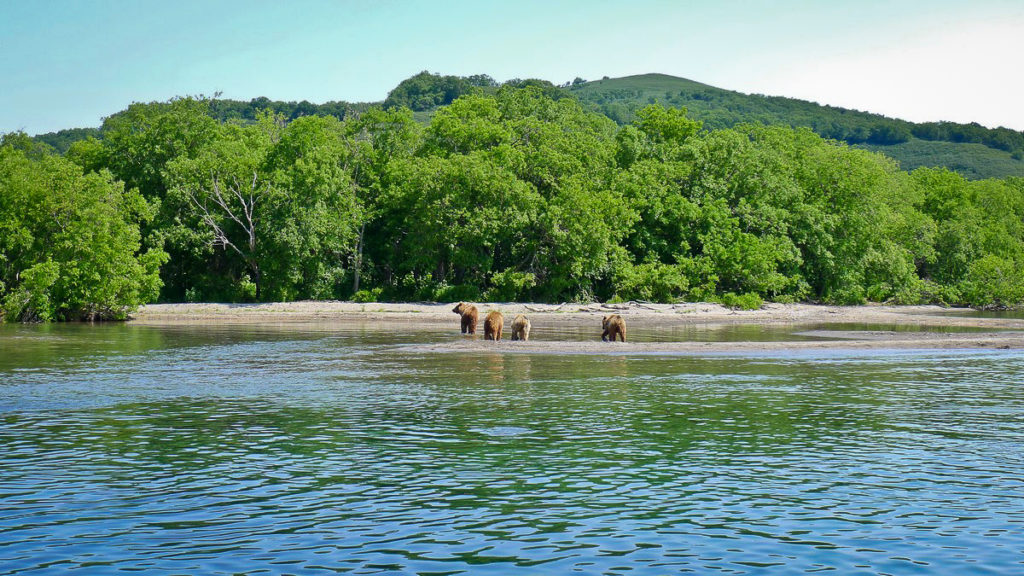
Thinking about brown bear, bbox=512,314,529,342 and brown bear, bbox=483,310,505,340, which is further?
brown bear, bbox=512,314,529,342

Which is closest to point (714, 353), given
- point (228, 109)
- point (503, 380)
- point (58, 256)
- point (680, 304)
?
point (503, 380)

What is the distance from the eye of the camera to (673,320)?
53.8 meters

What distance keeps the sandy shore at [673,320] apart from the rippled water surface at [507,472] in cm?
956

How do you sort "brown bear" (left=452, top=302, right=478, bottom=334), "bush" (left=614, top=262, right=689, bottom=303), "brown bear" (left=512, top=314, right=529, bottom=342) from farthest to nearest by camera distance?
"bush" (left=614, top=262, right=689, bottom=303) → "brown bear" (left=452, top=302, right=478, bottom=334) → "brown bear" (left=512, top=314, right=529, bottom=342)

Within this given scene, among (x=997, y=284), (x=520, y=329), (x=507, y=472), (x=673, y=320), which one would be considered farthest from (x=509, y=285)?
(x=507, y=472)

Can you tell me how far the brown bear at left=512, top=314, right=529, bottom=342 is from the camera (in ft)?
117

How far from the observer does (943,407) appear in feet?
65.2

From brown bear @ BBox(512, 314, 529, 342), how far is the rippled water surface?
981cm

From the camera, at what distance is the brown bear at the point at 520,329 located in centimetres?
3562

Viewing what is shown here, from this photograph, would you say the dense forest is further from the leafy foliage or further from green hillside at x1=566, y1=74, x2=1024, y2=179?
green hillside at x1=566, y1=74, x2=1024, y2=179

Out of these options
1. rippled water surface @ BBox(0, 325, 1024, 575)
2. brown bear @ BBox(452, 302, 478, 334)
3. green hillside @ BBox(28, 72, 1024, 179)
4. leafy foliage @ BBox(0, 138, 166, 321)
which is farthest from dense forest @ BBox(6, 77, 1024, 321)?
green hillside @ BBox(28, 72, 1024, 179)

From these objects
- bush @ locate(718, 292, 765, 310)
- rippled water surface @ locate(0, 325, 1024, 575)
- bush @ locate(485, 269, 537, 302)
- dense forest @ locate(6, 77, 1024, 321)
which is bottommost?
rippled water surface @ locate(0, 325, 1024, 575)

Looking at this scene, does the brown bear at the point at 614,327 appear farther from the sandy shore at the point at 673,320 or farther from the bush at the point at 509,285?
the bush at the point at 509,285

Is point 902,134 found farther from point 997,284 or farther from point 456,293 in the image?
point 456,293
